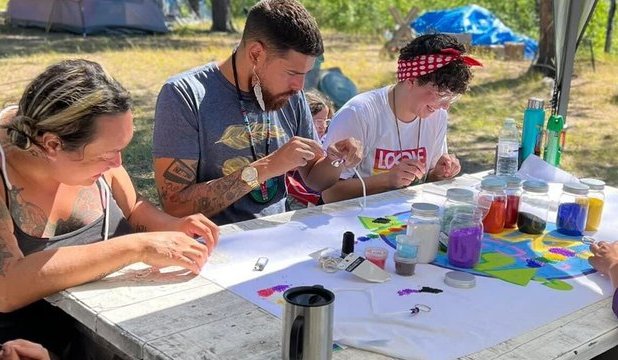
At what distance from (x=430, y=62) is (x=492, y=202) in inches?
31.1

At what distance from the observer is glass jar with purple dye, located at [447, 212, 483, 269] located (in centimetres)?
198

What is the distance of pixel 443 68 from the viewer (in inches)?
112

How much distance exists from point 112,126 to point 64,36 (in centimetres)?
1253

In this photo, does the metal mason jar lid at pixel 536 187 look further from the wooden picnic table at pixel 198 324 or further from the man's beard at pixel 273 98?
the man's beard at pixel 273 98

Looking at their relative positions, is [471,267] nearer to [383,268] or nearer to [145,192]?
[383,268]

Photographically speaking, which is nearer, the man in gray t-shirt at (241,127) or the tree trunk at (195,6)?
the man in gray t-shirt at (241,127)

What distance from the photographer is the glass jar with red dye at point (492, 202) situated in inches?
91.2

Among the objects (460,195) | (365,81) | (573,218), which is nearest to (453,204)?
(460,195)

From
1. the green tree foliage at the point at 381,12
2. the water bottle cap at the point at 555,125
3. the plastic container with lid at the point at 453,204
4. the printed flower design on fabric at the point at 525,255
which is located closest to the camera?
the printed flower design on fabric at the point at 525,255

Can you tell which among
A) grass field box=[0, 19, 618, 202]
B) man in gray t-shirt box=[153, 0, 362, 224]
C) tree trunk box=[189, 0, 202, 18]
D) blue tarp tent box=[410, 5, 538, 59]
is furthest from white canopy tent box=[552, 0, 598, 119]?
tree trunk box=[189, 0, 202, 18]

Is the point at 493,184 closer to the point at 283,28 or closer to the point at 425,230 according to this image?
the point at 425,230

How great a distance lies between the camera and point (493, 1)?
18000 mm

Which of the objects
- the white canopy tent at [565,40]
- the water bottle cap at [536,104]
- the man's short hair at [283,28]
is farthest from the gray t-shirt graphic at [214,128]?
the white canopy tent at [565,40]

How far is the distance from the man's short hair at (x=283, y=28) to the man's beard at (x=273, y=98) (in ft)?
0.58
